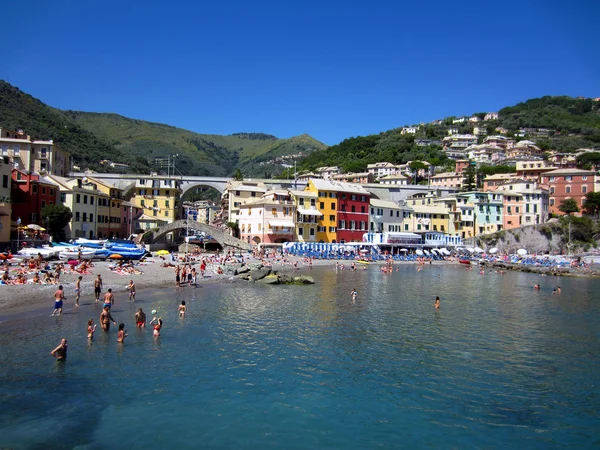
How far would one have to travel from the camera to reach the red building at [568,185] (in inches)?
3733

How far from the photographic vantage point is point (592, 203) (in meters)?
90.9

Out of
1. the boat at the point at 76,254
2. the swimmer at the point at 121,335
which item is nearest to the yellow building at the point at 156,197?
the boat at the point at 76,254

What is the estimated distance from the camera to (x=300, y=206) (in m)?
74.9

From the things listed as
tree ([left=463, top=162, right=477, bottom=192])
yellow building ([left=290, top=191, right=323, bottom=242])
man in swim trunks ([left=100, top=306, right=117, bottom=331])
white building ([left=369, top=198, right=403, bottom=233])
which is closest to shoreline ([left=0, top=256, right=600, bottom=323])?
man in swim trunks ([left=100, top=306, right=117, bottom=331])

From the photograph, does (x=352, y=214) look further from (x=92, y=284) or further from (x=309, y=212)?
(x=92, y=284)

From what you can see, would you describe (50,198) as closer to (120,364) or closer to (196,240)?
(196,240)

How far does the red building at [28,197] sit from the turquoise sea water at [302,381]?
→ 30.6 m

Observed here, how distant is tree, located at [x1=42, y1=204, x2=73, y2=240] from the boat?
9.44 meters

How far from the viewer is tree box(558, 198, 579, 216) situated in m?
92.5

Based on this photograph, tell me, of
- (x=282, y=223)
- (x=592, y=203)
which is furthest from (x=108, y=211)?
(x=592, y=203)

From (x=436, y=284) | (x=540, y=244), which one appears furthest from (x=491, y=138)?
(x=436, y=284)

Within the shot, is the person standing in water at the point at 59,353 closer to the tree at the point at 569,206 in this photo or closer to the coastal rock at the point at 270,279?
the coastal rock at the point at 270,279

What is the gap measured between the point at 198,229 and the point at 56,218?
1934 cm

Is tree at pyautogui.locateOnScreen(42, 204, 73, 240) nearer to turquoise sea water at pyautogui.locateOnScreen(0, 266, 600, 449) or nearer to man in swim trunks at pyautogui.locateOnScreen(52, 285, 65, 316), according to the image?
turquoise sea water at pyautogui.locateOnScreen(0, 266, 600, 449)
